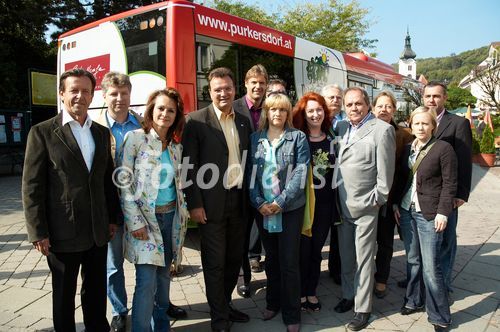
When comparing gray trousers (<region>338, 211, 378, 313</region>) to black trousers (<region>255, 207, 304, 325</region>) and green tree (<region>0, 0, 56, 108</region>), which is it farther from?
green tree (<region>0, 0, 56, 108</region>)

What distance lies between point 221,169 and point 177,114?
0.54m

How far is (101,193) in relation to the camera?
2.59m

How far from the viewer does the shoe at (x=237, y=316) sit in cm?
323

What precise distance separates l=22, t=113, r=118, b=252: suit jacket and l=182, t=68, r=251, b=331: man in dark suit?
679 millimetres

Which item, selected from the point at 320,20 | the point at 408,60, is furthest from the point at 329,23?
the point at 408,60

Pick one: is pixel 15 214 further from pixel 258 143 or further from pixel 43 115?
pixel 43 115

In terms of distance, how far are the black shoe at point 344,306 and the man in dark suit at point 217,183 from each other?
1.05 m

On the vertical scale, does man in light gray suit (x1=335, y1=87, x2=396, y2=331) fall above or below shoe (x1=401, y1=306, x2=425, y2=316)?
above

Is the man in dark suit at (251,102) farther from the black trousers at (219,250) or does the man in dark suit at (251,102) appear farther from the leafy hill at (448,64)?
the leafy hill at (448,64)

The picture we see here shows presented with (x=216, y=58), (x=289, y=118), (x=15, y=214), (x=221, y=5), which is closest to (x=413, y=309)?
(x=289, y=118)

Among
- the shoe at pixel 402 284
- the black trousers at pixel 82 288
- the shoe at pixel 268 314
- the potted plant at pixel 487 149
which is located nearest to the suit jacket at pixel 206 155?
the black trousers at pixel 82 288

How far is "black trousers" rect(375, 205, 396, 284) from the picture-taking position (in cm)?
374
